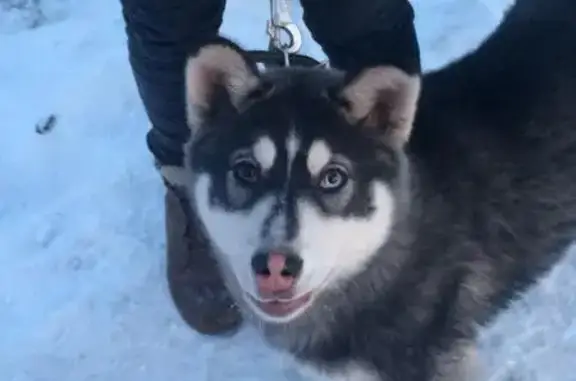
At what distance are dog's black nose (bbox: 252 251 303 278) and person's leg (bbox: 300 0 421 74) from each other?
0.64 metres

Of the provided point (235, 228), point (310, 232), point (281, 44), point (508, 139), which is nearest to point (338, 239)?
point (310, 232)

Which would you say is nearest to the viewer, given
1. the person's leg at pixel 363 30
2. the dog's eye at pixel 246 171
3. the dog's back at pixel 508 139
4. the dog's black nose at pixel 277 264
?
the dog's black nose at pixel 277 264

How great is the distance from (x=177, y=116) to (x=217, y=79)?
1.34 feet

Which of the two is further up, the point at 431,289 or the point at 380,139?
the point at 380,139

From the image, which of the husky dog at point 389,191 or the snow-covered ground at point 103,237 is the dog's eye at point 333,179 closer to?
the husky dog at point 389,191

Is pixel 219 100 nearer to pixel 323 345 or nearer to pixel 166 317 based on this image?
pixel 323 345

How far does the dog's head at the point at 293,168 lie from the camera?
1.81 m

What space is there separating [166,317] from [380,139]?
980 mm

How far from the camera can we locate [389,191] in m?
1.95

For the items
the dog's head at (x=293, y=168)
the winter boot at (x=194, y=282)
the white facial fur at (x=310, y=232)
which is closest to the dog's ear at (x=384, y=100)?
the dog's head at (x=293, y=168)

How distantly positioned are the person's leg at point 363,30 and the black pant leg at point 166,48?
9.6 inches

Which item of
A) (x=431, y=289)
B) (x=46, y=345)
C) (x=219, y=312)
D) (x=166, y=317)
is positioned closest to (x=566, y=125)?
(x=431, y=289)

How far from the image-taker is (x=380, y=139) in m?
1.95

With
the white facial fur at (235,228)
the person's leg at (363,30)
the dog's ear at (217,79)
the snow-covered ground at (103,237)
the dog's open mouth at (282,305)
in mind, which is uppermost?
the dog's ear at (217,79)
